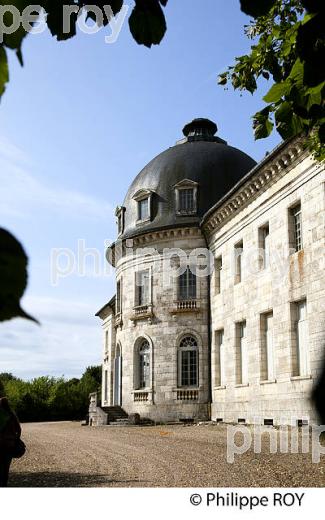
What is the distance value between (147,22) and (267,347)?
20407mm

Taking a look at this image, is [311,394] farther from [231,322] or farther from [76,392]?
[76,392]

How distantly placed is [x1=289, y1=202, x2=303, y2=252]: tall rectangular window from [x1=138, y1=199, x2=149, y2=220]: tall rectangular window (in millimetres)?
10435

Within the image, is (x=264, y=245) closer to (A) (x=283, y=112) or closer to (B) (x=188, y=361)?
(B) (x=188, y=361)

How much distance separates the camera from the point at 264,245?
22312mm

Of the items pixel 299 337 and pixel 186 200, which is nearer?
pixel 299 337

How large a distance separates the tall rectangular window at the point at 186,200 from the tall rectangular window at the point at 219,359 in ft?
19.4

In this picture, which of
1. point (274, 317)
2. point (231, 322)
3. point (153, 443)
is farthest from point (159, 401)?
point (153, 443)

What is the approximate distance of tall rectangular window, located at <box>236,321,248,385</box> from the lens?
23.3m

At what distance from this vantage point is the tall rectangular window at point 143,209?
1162 inches

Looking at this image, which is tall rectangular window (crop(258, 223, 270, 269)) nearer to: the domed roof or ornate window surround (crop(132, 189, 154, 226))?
the domed roof

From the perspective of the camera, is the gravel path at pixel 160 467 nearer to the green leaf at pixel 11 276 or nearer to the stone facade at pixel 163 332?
the green leaf at pixel 11 276

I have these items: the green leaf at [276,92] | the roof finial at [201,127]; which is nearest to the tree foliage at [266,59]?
the green leaf at [276,92]

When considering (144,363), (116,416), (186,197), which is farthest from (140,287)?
(116,416)

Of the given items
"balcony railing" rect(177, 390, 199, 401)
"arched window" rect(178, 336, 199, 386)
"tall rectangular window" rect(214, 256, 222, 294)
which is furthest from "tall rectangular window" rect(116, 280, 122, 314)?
"tall rectangular window" rect(214, 256, 222, 294)
